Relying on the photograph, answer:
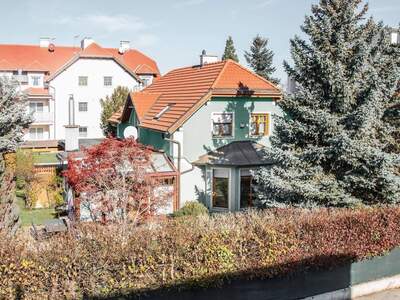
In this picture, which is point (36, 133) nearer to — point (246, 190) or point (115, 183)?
point (246, 190)

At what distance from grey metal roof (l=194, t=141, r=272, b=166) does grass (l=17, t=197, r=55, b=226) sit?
8171 mm

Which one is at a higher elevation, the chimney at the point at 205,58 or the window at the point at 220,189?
the chimney at the point at 205,58

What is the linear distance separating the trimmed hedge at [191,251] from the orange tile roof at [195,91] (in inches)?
431

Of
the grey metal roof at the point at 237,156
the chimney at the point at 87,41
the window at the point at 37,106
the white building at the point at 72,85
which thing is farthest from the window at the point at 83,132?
the grey metal roof at the point at 237,156

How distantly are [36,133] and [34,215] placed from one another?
26220mm

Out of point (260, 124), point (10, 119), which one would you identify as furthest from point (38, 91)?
point (260, 124)

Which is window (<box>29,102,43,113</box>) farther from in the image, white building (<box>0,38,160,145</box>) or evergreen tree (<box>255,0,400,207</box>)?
evergreen tree (<box>255,0,400,207</box>)

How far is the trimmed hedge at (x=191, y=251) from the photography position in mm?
8312

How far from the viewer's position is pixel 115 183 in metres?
16.2

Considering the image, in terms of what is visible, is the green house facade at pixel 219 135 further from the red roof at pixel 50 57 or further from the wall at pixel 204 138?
the red roof at pixel 50 57

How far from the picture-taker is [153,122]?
23.7m

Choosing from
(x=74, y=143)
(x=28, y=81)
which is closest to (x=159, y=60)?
(x=28, y=81)

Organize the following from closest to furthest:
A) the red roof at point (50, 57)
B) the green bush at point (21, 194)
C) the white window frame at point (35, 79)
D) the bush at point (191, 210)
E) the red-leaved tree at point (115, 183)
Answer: the red-leaved tree at point (115, 183) < the bush at point (191, 210) < the green bush at point (21, 194) < the red roof at point (50, 57) < the white window frame at point (35, 79)

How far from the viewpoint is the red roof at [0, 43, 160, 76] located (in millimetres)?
46125
